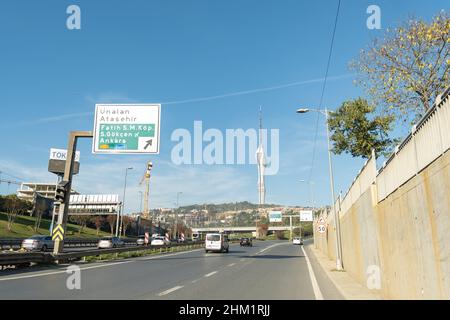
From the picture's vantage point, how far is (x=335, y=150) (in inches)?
1088

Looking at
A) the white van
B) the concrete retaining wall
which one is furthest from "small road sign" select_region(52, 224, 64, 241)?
the white van

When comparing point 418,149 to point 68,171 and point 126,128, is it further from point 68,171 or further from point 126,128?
point 68,171

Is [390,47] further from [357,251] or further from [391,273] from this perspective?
[391,273]

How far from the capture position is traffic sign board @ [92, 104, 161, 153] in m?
24.5

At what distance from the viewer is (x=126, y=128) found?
24703 millimetres

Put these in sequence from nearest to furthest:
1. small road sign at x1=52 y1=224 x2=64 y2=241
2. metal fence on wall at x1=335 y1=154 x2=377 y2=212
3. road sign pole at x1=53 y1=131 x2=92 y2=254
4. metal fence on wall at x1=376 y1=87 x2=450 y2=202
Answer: metal fence on wall at x1=376 y1=87 x2=450 y2=202 < metal fence on wall at x1=335 y1=154 x2=377 y2=212 < small road sign at x1=52 y1=224 x2=64 y2=241 < road sign pole at x1=53 y1=131 x2=92 y2=254

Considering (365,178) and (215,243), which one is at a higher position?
(365,178)

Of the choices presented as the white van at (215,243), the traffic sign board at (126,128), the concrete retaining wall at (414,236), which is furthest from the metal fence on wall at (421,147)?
the white van at (215,243)

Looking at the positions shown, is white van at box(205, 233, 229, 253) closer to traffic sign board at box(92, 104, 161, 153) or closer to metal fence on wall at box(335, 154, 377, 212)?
traffic sign board at box(92, 104, 161, 153)

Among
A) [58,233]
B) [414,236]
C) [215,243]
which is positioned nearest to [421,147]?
[414,236]

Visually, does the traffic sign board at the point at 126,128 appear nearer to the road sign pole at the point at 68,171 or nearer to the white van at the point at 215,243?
the road sign pole at the point at 68,171

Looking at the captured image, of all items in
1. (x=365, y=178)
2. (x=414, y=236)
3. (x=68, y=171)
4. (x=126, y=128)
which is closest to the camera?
(x=414, y=236)

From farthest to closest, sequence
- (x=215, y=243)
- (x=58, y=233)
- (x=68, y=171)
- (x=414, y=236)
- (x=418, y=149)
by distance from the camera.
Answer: (x=215, y=243), (x=68, y=171), (x=58, y=233), (x=414, y=236), (x=418, y=149)
